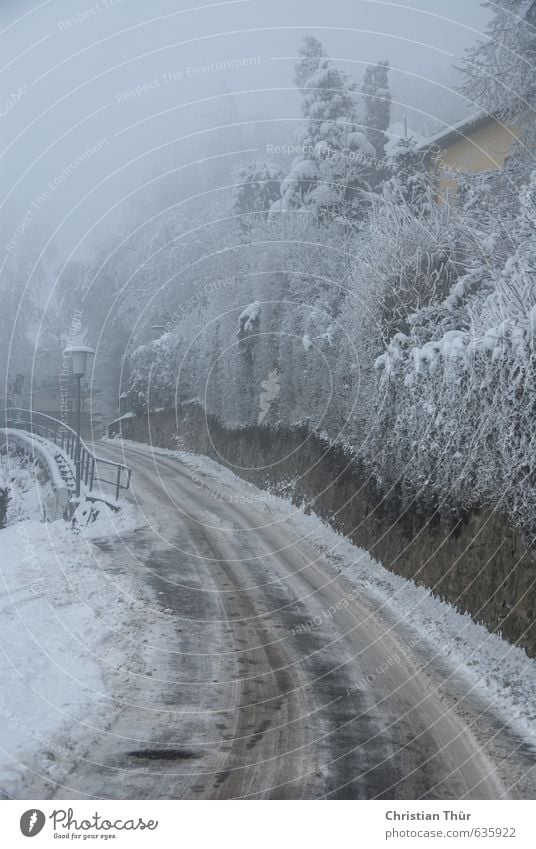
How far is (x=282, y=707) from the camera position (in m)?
7.52

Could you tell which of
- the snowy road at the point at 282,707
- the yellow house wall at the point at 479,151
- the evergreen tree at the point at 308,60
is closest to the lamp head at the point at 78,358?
the snowy road at the point at 282,707

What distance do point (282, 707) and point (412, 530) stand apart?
6845 millimetres

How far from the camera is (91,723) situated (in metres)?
6.76

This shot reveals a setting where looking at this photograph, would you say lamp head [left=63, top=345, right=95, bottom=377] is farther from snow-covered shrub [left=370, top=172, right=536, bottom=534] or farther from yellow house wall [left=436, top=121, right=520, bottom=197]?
yellow house wall [left=436, top=121, right=520, bottom=197]

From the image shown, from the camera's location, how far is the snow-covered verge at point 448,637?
26.6 ft

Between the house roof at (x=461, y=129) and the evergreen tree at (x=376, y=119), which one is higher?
the evergreen tree at (x=376, y=119)

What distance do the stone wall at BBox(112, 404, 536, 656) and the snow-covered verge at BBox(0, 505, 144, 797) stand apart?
4.98 m

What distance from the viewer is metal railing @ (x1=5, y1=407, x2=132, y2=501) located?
18909mm

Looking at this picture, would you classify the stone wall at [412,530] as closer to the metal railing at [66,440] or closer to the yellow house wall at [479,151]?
the metal railing at [66,440]

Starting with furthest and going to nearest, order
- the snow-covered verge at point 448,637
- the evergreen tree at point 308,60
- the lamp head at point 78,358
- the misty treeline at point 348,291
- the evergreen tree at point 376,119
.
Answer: the evergreen tree at point 376,119 < the evergreen tree at point 308,60 < the lamp head at point 78,358 < the misty treeline at point 348,291 < the snow-covered verge at point 448,637

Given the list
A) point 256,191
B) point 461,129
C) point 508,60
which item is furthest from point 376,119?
point 508,60

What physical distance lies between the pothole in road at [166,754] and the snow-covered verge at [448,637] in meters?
3.29

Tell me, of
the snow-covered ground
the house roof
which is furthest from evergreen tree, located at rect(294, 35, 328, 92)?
the snow-covered ground

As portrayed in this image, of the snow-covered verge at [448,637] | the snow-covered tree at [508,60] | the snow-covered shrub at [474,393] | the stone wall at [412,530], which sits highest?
the snow-covered tree at [508,60]
